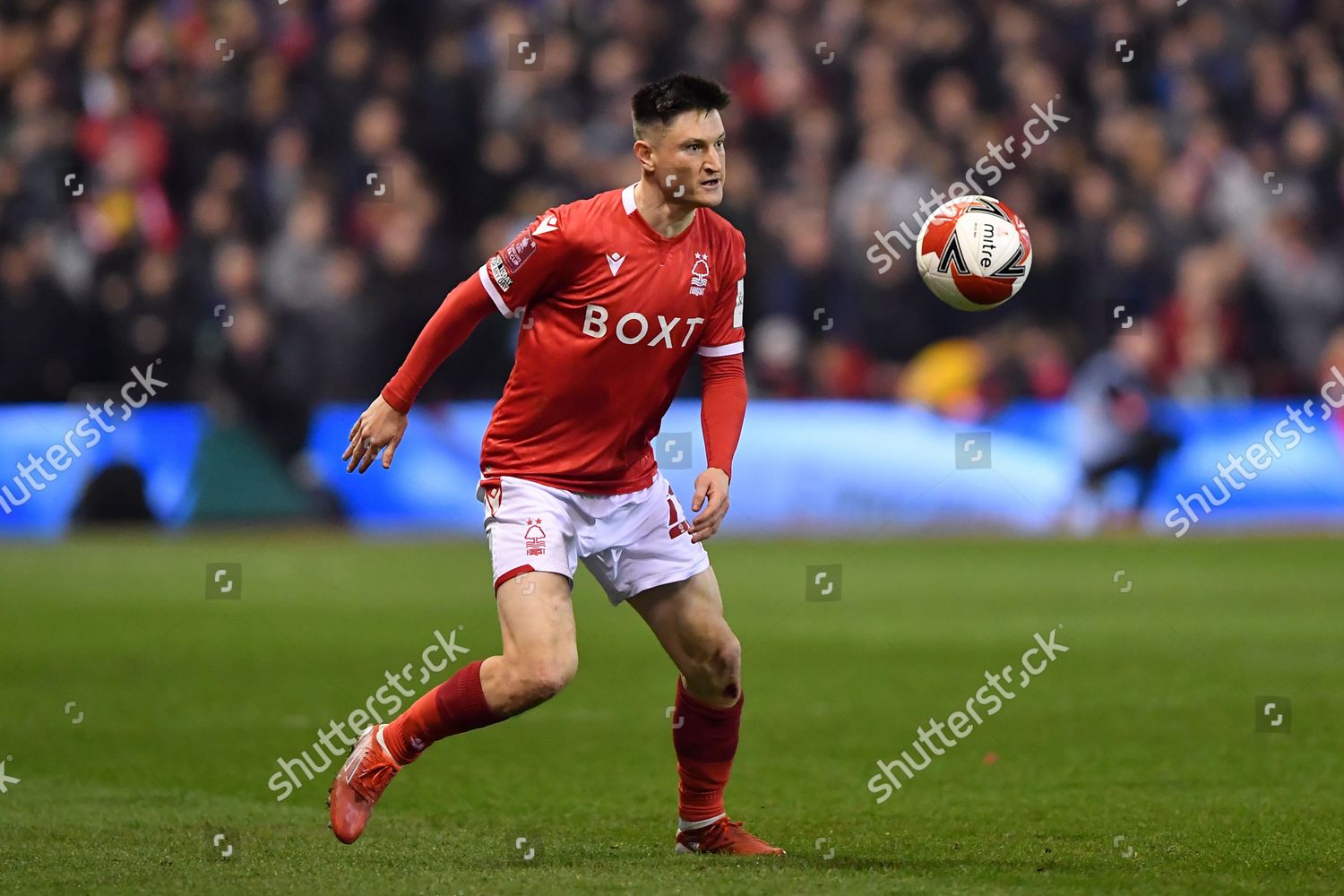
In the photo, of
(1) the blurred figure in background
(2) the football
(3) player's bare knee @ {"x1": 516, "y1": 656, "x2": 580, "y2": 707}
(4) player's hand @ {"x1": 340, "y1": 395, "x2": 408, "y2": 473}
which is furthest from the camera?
(1) the blurred figure in background

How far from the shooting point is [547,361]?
596cm

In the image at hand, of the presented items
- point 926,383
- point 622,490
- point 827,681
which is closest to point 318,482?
point 926,383

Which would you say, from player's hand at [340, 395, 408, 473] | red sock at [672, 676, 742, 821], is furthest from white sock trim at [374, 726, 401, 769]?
red sock at [672, 676, 742, 821]

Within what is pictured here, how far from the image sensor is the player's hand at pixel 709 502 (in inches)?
225

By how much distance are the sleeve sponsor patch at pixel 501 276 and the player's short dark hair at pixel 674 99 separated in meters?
0.57

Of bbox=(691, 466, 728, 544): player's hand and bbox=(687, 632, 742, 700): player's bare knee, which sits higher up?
bbox=(691, 466, 728, 544): player's hand

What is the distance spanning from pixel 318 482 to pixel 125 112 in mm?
4262

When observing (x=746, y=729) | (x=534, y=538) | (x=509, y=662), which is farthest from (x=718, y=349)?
(x=746, y=729)

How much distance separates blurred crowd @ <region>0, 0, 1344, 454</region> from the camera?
17078 millimetres

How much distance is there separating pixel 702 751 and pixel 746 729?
107 inches

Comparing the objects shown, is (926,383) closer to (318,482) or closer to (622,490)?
(318,482)

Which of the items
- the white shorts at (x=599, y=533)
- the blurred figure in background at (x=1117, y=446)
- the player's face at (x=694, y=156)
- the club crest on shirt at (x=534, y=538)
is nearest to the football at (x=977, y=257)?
the player's face at (x=694, y=156)

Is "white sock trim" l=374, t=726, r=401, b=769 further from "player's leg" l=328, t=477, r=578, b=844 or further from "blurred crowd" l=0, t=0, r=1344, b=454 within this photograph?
"blurred crowd" l=0, t=0, r=1344, b=454

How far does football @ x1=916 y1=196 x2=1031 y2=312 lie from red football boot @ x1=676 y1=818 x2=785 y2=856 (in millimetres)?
1883
